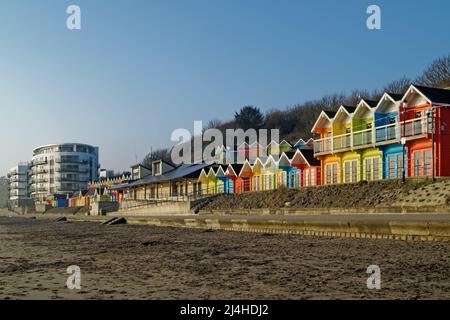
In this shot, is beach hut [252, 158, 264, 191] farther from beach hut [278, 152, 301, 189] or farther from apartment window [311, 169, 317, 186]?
apartment window [311, 169, 317, 186]

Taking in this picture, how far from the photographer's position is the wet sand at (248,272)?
8.16 m

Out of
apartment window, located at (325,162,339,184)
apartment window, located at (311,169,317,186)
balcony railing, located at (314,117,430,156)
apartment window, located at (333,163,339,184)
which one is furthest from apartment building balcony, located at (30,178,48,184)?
apartment window, located at (333,163,339,184)

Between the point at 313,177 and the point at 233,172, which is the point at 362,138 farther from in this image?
the point at 233,172

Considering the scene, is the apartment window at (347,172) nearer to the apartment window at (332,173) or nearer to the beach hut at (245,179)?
the apartment window at (332,173)

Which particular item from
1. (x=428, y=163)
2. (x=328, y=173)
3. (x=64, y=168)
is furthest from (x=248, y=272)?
(x=64, y=168)

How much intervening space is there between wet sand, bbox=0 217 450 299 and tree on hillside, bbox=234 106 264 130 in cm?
10148

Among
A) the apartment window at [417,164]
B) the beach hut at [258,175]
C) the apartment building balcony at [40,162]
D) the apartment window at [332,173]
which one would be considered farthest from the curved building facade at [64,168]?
the apartment window at [417,164]

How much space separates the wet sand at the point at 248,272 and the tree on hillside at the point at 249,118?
101m

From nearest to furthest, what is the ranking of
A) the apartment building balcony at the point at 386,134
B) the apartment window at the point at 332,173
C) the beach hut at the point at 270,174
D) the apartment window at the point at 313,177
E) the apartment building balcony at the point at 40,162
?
the apartment building balcony at the point at 386,134
the apartment window at the point at 332,173
the apartment window at the point at 313,177
the beach hut at the point at 270,174
the apartment building balcony at the point at 40,162

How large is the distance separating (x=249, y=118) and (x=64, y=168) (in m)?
72.2

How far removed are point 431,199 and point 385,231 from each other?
10071mm

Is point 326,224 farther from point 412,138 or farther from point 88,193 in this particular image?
point 88,193

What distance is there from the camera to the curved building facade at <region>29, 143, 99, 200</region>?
157750mm
